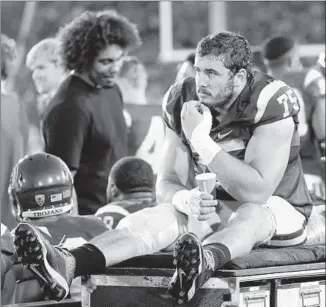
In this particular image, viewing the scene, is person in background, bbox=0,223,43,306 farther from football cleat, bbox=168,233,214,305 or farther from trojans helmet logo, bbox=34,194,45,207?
football cleat, bbox=168,233,214,305

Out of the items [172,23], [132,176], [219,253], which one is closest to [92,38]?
[132,176]

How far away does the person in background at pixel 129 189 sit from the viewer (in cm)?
496

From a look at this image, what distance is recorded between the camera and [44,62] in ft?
23.2

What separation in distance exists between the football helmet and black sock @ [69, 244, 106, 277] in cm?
68

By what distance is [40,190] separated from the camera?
455cm

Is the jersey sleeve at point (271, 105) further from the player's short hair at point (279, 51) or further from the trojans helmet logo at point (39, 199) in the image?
the player's short hair at point (279, 51)

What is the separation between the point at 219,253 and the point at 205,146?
0.58 m

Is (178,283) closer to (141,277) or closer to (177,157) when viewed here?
(141,277)

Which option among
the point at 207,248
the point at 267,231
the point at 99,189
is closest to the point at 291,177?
the point at 267,231

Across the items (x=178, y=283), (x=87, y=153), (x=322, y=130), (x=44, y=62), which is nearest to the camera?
(x=178, y=283)

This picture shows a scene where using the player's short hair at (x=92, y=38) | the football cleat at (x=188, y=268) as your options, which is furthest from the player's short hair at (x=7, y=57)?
the football cleat at (x=188, y=268)

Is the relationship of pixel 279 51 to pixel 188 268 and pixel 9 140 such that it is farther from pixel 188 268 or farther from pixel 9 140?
pixel 188 268

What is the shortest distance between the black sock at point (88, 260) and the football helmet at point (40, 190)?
0.68 meters

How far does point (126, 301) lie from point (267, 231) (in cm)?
71
